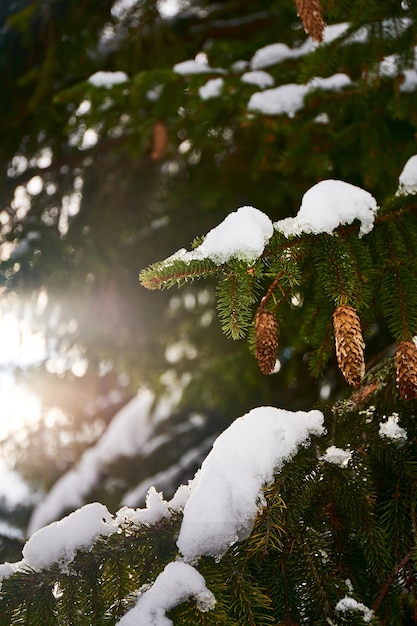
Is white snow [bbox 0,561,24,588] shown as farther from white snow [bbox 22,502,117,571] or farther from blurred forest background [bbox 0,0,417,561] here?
blurred forest background [bbox 0,0,417,561]

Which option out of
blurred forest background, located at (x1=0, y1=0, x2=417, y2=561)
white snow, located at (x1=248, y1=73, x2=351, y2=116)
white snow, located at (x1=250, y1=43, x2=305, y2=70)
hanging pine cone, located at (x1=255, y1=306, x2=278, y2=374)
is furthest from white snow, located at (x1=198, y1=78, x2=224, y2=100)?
hanging pine cone, located at (x1=255, y1=306, x2=278, y2=374)

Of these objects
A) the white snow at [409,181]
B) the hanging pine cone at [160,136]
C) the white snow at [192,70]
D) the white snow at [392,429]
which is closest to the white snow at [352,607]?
the white snow at [392,429]

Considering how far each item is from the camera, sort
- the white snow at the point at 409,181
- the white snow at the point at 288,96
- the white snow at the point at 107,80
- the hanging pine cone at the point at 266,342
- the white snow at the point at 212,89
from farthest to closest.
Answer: the white snow at the point at 107,80, the white snow at the point at 212,89, the white snow at the point at 288,96, the white snow at the point at 409,181, the hanging pine cone at the point at 266,342

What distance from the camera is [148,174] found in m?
4.42

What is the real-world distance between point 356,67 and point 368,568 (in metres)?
2.44

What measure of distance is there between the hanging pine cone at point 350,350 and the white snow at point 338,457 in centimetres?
27

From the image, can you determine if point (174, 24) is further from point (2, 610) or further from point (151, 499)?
point (2, 610)

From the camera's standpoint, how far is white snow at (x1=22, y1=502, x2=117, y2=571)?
1.14 meters

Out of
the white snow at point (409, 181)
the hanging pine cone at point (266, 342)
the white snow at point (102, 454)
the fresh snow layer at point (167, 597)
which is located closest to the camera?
the fresh snow layer at point (167, 597)

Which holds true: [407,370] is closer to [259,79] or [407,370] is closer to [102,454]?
[259,79]

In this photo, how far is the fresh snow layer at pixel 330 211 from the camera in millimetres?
1163

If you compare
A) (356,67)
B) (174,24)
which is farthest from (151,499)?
(174,24)

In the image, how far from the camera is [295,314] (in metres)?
2.14

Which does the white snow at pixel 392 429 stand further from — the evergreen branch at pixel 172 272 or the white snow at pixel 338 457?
the evergreen branch at pixel 172 272
